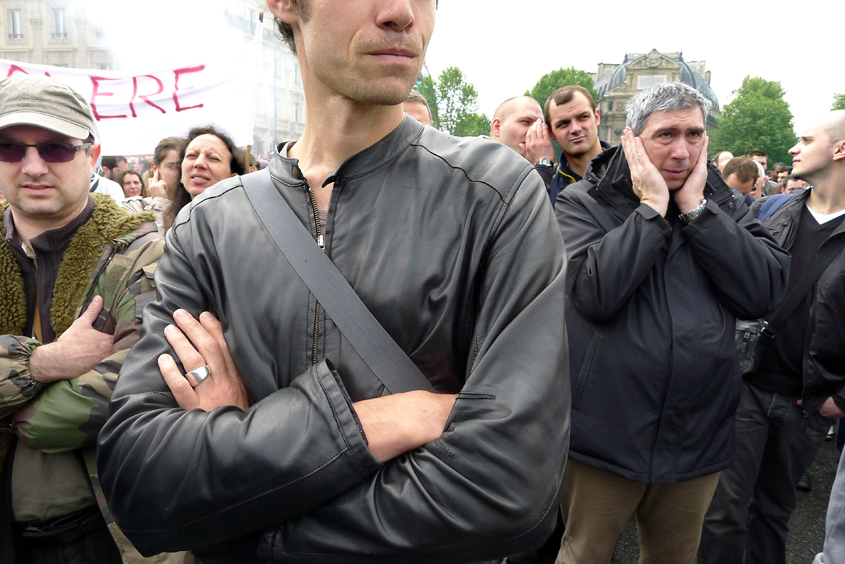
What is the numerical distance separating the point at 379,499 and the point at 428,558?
0.14 m

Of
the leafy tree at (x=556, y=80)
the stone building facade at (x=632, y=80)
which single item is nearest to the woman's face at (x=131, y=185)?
the leafy tree at (x=556, y=80)

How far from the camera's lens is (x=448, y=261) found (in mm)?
1239

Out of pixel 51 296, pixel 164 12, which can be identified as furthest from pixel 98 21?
pixel 51 296

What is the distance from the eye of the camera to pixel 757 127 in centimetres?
5112

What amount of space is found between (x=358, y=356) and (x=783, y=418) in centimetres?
287

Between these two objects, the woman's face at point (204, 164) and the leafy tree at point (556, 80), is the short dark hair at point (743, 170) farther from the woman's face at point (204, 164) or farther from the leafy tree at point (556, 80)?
the leafy tree at point (556, 80)

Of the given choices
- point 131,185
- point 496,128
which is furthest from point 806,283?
point 131,185

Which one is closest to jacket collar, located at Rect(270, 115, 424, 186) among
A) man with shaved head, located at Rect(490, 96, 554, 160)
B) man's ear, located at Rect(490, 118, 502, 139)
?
man with shaved head, located at Rect(490, 96, 554, 160)

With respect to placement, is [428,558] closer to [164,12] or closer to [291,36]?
[291,36]

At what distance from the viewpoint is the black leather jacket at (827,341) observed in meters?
Answer: 2.94

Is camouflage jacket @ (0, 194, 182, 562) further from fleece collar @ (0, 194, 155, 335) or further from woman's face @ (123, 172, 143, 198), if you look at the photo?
woman's face @ (123, 172, 143, 198)

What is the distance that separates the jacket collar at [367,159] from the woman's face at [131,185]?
7350 millimetres

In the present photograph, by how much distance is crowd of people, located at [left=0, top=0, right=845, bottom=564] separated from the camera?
1057mm

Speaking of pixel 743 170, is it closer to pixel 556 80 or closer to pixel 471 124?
pixel 471 124
